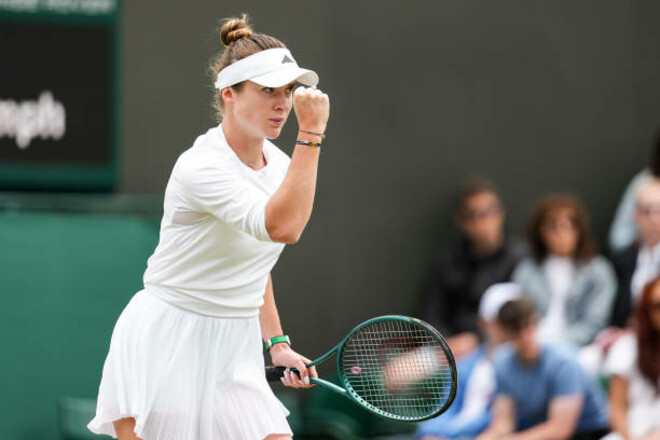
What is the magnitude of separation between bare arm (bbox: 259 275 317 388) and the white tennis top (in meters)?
0.16

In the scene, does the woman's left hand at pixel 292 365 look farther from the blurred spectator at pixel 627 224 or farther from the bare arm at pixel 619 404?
the blurred spectator at pixel 627 224

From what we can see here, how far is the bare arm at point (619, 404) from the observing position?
16.9 feet

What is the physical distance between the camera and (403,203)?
7109mm

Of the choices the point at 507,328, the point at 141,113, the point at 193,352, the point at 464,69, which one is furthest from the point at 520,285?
the point at 193,352

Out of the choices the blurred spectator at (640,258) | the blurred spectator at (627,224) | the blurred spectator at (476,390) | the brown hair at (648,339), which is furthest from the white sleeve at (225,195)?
the blurred spectator at (627,224)

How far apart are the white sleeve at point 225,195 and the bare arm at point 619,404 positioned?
2568 millimetres

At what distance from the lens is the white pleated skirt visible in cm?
320

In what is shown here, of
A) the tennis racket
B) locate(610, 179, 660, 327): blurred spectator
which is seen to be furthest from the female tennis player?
locate(610, 179, 660, 327): blurred spectator

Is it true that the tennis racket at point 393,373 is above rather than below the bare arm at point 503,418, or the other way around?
above

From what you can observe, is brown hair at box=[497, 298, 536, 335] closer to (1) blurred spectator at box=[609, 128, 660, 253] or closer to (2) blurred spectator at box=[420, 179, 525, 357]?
(2) blurred spectator at box=[420, 179, 525, 357]

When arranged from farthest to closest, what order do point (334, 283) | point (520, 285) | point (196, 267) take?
1. point (334, 283)
2. point (520, 285)
3. point (196, 267)

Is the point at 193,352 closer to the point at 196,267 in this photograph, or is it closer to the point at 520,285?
the point at 196,267

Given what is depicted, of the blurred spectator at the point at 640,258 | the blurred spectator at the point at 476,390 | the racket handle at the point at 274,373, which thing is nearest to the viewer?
the racket handle at the point at 274,373

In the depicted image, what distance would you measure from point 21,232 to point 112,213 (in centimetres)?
38
